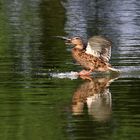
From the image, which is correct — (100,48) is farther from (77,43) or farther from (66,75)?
(66,75)

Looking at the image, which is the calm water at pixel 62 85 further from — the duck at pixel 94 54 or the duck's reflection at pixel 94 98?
the duck at pixel 94 54

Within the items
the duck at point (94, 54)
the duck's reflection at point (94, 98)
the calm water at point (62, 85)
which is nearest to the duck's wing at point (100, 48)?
the duck at point (94, 54)

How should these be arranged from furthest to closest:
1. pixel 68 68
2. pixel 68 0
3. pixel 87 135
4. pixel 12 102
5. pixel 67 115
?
1. pixel 68 0
2. pixel 68 68
3. pixel 12 102
4. pixel 67 115
5. pixel 87 135

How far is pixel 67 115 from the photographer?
1052 centimetres

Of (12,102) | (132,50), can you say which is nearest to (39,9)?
(132,50)

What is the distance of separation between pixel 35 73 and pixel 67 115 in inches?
122

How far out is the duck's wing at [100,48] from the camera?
46.4 feet

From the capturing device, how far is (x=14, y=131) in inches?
381

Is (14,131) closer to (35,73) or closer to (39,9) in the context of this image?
(35,73)

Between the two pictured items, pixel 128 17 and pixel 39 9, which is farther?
pixel 39 9

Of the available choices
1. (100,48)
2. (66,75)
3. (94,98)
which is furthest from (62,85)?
(100,48)

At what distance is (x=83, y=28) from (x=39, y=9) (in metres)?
4.69

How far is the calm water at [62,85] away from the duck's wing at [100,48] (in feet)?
0.94

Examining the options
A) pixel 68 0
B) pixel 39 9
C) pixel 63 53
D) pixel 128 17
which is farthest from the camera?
pixel 68 0
